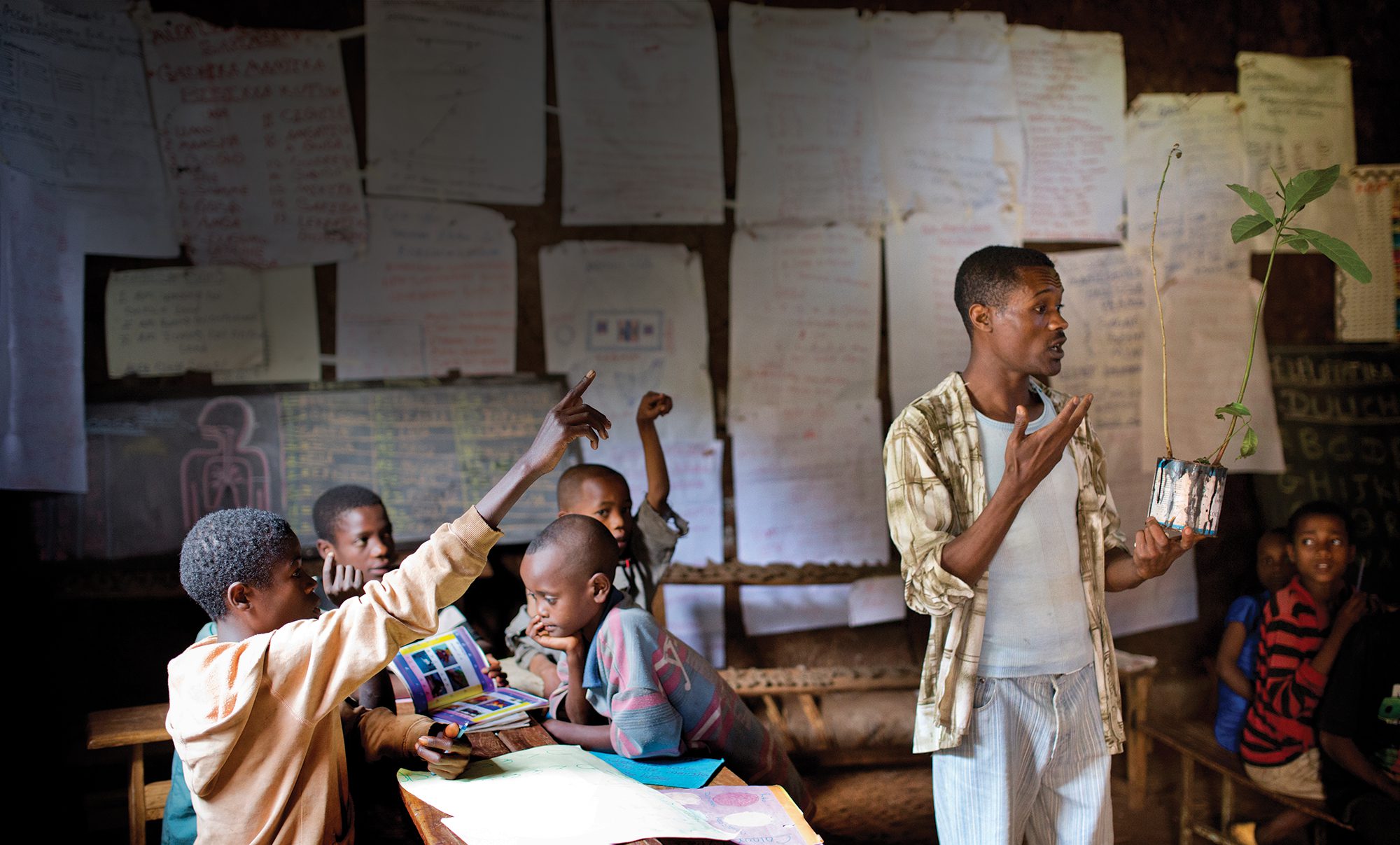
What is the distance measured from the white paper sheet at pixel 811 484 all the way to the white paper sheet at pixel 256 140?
68.9 inches

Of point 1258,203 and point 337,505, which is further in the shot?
point 337,505

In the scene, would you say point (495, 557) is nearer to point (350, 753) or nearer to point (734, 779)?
point (350, 753)

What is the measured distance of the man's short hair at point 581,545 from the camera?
6.95ft

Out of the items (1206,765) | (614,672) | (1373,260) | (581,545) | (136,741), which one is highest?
(1373,260)

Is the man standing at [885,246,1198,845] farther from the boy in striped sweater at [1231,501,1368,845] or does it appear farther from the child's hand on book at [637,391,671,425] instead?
the boy in striped sweater at [1231,501,1368,845]

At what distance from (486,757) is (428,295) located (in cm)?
219

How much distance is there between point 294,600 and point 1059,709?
1562 mm

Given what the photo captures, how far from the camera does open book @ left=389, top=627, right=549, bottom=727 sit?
218 centimetres

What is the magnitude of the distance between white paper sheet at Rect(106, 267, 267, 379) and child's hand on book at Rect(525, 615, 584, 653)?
207cm

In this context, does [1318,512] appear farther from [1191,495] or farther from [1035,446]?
[1035,446]

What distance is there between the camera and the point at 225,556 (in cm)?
175

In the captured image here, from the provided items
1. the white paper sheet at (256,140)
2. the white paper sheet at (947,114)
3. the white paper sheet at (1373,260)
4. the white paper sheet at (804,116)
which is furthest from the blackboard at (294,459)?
the white paper sheet at (1373,260)

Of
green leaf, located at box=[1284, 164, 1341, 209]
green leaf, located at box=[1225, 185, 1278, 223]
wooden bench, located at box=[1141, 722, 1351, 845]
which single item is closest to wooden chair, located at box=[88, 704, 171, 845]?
green leaf, located at box=[1225, 185, 1278, 223]

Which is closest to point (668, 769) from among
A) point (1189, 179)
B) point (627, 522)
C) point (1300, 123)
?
point (627, 522)
